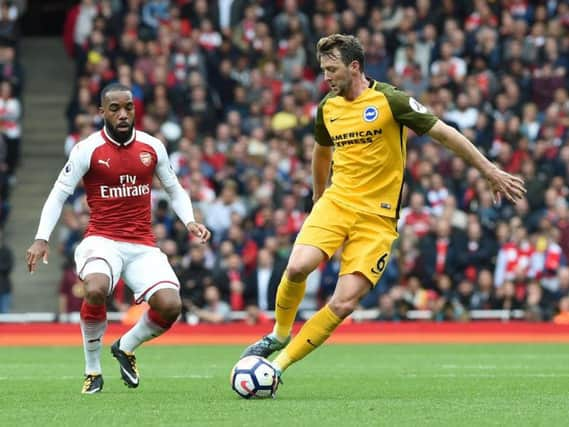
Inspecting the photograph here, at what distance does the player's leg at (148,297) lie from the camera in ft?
37.3

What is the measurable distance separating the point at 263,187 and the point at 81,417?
44.3 feet

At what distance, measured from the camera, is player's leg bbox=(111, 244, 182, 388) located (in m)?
11.4

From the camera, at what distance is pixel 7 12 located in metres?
25.2

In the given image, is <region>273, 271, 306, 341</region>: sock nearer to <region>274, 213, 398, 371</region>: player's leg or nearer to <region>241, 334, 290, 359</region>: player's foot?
<region>241, 334, 290, 359</region>: player's foot

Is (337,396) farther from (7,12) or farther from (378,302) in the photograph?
(7,12)

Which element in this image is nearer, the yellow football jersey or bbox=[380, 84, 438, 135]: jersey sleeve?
bbox=[380, 84, 438, 135]: jersey sleeve

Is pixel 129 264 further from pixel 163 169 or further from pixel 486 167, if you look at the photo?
pixel 486 167

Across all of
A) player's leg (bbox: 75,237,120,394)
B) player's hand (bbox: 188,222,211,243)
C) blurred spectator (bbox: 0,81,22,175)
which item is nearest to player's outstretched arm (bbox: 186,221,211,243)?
player's hand (bbox: 188,222,211,243)

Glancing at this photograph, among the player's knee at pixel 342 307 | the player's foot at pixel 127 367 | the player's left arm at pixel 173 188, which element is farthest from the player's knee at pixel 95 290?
the player's knee at pixel 342 307

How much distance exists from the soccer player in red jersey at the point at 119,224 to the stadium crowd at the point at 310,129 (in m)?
9.42

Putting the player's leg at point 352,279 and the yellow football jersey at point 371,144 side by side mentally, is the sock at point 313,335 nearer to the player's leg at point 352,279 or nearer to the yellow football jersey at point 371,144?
the player's leg at point 352,279

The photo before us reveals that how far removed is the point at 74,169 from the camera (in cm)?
1128

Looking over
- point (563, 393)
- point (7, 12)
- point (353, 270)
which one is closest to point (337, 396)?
point (353, 270)

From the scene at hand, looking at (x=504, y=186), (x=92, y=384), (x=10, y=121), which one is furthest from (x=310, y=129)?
(x=504, y=186)
